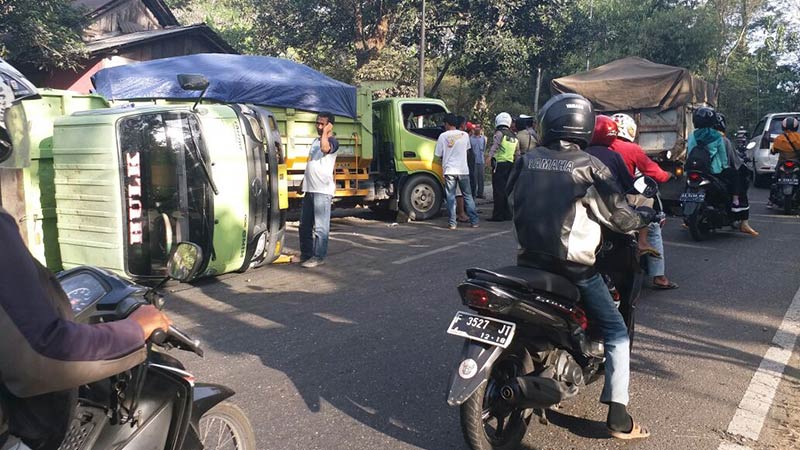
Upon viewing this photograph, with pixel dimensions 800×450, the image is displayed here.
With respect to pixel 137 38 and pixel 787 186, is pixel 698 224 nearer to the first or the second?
pixel 787 186

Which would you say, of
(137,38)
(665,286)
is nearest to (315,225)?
(665,286)

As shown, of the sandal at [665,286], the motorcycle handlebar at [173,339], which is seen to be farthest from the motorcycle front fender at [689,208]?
the motorcycle handlebar at [173,339]

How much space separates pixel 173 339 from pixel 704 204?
8.10 m

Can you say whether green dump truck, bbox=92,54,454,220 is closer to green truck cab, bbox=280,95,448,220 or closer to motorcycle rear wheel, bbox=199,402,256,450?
green truck cab, bbox=280,95,448,220

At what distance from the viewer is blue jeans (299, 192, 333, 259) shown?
24.7ft

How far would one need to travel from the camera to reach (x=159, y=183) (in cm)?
607

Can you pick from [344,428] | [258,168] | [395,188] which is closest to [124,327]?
[344,428]

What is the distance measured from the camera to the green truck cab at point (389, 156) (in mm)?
10875

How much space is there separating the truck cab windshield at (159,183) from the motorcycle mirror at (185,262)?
4046 mm

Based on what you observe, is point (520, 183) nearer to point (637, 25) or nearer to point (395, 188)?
point (395, 188)

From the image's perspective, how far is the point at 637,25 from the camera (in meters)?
29.3

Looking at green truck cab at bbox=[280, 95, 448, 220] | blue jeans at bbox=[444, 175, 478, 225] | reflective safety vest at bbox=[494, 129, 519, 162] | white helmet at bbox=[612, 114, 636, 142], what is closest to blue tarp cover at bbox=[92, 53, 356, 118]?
green truck cab at bbox=[280, 95, 448, 220]

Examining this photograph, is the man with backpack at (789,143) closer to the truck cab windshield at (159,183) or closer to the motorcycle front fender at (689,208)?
the motorcycle front fender at (689,208)

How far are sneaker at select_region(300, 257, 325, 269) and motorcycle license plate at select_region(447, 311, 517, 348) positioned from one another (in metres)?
4.56
